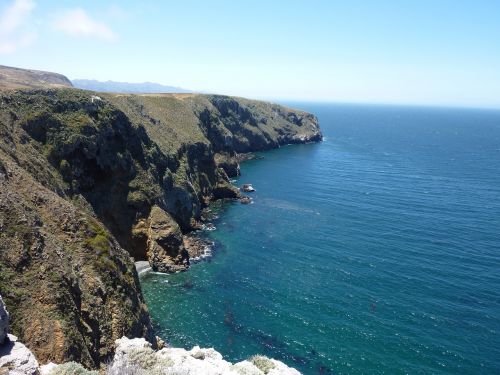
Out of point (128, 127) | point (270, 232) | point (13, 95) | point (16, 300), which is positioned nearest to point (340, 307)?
A: point (270, 232)

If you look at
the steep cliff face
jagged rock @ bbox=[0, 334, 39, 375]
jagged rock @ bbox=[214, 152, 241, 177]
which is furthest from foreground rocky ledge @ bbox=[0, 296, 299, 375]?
jagged rock @ bbox=[214, 152, 241, 177]

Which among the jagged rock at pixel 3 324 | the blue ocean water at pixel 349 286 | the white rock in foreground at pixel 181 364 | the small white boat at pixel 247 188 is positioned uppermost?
the jagged rock at pixel 3 324

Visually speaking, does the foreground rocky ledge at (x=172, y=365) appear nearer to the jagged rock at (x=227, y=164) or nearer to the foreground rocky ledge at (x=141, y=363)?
the foreground rocky ledge at (x=141, y=363)

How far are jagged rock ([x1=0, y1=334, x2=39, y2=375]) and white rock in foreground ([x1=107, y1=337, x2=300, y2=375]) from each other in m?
5.46

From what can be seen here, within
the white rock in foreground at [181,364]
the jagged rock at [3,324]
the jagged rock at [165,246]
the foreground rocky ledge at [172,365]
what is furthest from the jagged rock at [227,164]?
the jagged rock at [3,324]

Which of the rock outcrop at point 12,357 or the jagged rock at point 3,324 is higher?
the jagged rock at point 3,324

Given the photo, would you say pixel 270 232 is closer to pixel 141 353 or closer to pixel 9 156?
pixel 9 156

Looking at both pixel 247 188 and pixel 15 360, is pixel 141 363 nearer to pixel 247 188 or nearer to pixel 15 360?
pixel 15 360

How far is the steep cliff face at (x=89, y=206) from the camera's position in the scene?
121 ft

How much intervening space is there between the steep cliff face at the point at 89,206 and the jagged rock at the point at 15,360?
798cm

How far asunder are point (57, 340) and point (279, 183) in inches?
4015

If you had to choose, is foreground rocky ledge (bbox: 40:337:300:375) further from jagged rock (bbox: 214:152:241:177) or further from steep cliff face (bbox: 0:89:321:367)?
jagged rock (bbox: 214:152:241:177)

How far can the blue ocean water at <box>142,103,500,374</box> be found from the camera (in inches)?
2014

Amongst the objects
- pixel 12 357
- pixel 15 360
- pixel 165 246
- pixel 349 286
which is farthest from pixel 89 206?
pixel 15 360
